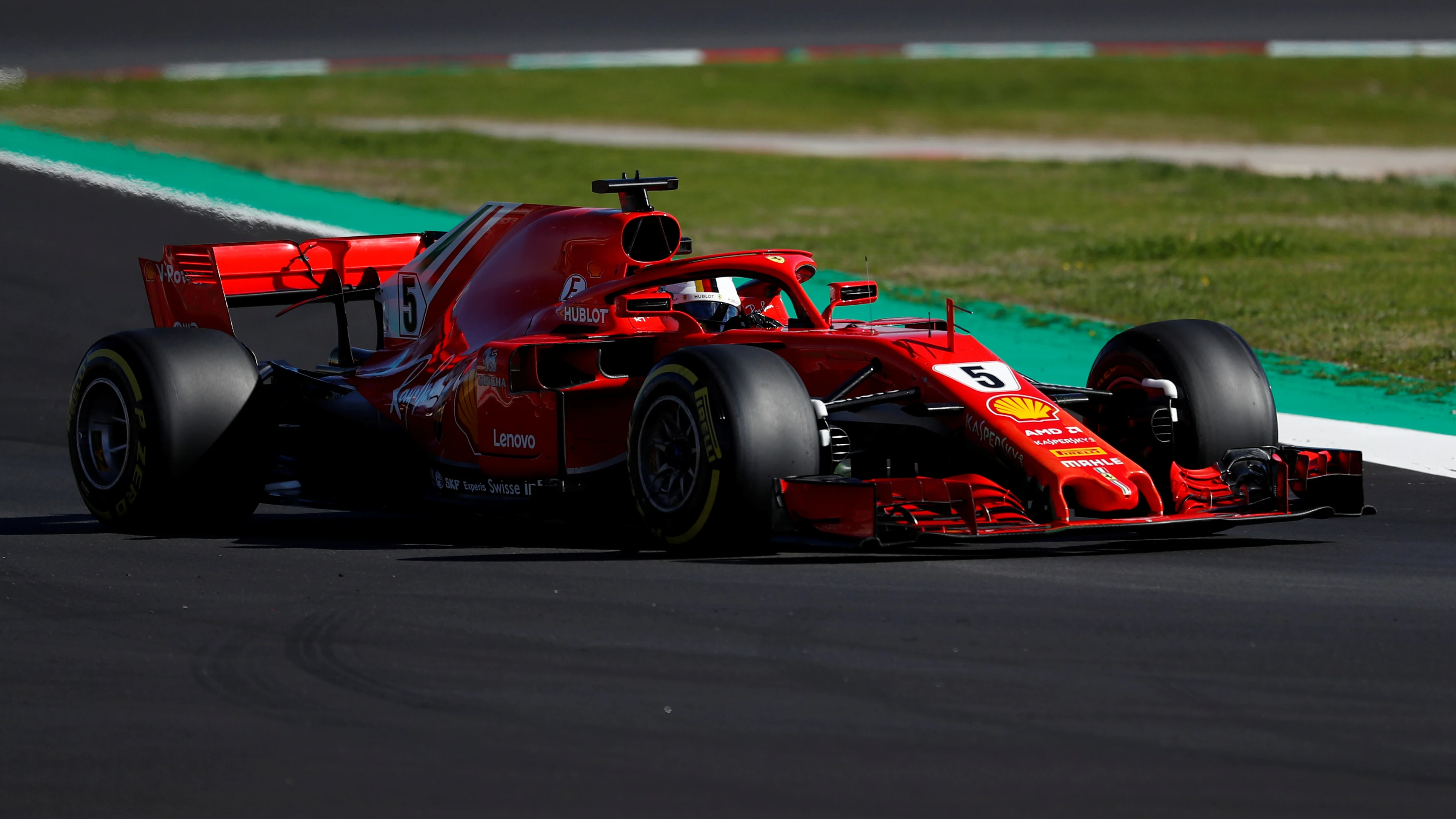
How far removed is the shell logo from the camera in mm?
8430

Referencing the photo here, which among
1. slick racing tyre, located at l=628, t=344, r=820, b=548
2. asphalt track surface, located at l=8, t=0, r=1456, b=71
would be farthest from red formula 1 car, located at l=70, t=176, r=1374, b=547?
asphalt track surface, located at l=8, t=0, r=1456, b=71

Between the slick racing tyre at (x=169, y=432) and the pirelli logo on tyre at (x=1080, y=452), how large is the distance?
386 centimetres

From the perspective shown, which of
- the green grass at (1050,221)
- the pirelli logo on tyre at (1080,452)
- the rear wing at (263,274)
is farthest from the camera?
the green grass at (1050,221)

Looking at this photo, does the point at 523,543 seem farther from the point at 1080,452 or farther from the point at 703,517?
the point at 1080,452

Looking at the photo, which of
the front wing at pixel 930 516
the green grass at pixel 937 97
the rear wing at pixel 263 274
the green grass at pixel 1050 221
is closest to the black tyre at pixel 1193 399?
the front wing at pixel 930 516

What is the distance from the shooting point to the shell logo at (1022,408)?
8430mm

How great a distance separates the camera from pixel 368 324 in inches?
680

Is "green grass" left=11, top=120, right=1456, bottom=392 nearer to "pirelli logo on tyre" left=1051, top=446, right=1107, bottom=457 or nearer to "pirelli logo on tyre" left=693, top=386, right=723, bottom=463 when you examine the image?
"pirelli logo on tyre" left=1051, top=446, right=1107, bottom=457

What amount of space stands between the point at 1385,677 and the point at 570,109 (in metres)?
33.6

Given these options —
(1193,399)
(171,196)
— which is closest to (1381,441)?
(1193,399)

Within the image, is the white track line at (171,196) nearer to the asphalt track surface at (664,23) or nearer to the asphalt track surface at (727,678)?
the asphalt track surface at (727,678)

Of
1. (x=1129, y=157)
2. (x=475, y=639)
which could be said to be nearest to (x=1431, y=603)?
(x=475, y=639)

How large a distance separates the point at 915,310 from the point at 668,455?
30.4 ft

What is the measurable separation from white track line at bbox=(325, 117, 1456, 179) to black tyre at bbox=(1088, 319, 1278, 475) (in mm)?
21991
